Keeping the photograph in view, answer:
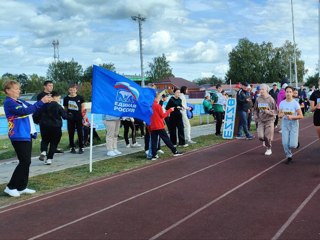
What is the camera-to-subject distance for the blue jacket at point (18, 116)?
727cm

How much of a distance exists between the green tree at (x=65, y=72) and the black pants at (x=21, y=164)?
113135mm

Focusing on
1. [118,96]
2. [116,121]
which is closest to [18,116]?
[118,96]

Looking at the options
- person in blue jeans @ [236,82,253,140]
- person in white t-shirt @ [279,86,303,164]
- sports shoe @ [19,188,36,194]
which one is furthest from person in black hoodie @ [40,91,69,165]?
person in blue jeans @ [236,82,253,140]

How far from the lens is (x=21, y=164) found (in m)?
7.46

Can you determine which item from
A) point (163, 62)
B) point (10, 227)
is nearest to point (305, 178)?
point (10, 227)

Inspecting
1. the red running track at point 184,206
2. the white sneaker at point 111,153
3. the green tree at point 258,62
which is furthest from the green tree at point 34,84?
the red running track at point 184,206

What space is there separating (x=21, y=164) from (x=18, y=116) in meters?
0.85

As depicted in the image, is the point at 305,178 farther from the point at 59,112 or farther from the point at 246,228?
the point at 59,112

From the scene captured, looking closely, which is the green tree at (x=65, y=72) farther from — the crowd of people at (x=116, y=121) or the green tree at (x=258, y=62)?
the crowd of people at (x=116, y=121)

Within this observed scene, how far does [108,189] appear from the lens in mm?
7953

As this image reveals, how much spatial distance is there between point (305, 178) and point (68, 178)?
4.83 meters

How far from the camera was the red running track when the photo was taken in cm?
531

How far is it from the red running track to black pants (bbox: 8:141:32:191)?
1.50 ft

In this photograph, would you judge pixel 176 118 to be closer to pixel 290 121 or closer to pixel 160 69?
pixel 290 121
